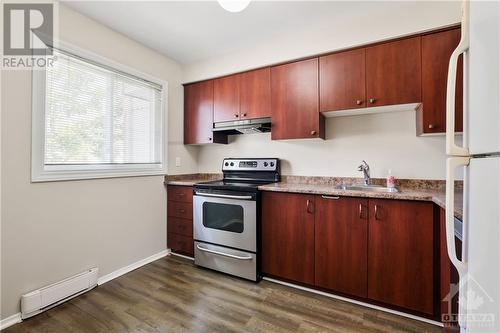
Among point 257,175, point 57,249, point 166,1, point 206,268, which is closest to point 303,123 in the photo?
point 257,175

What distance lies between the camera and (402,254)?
1.75 metres

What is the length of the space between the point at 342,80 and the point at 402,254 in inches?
62.2

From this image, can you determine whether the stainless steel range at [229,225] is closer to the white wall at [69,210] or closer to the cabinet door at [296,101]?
the cabinet door at [296,101]

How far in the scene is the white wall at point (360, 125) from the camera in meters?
1.94

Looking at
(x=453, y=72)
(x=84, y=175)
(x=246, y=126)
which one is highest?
(x=246, y=126)

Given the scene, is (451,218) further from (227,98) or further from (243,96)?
→ (227,98)

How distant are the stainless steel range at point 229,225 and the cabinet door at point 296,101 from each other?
1.60 feet

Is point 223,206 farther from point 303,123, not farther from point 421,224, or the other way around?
point 421,224

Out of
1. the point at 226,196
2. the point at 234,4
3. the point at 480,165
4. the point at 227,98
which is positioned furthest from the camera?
the point at 227,98

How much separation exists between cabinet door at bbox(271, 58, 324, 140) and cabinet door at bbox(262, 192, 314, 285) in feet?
→ 2.32

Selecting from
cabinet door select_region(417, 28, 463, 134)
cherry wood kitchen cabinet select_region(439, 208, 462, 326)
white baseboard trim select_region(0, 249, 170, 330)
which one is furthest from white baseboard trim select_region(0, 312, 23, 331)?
cabinet door select_region(417, 28, 463, 134)

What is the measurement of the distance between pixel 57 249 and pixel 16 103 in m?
1.20

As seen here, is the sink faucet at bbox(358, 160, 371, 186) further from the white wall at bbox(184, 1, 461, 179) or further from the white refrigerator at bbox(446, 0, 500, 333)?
the white refrigerator at bbox(446, 0, 500, 333)

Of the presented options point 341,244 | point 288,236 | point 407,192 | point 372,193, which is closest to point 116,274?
point 288,236
